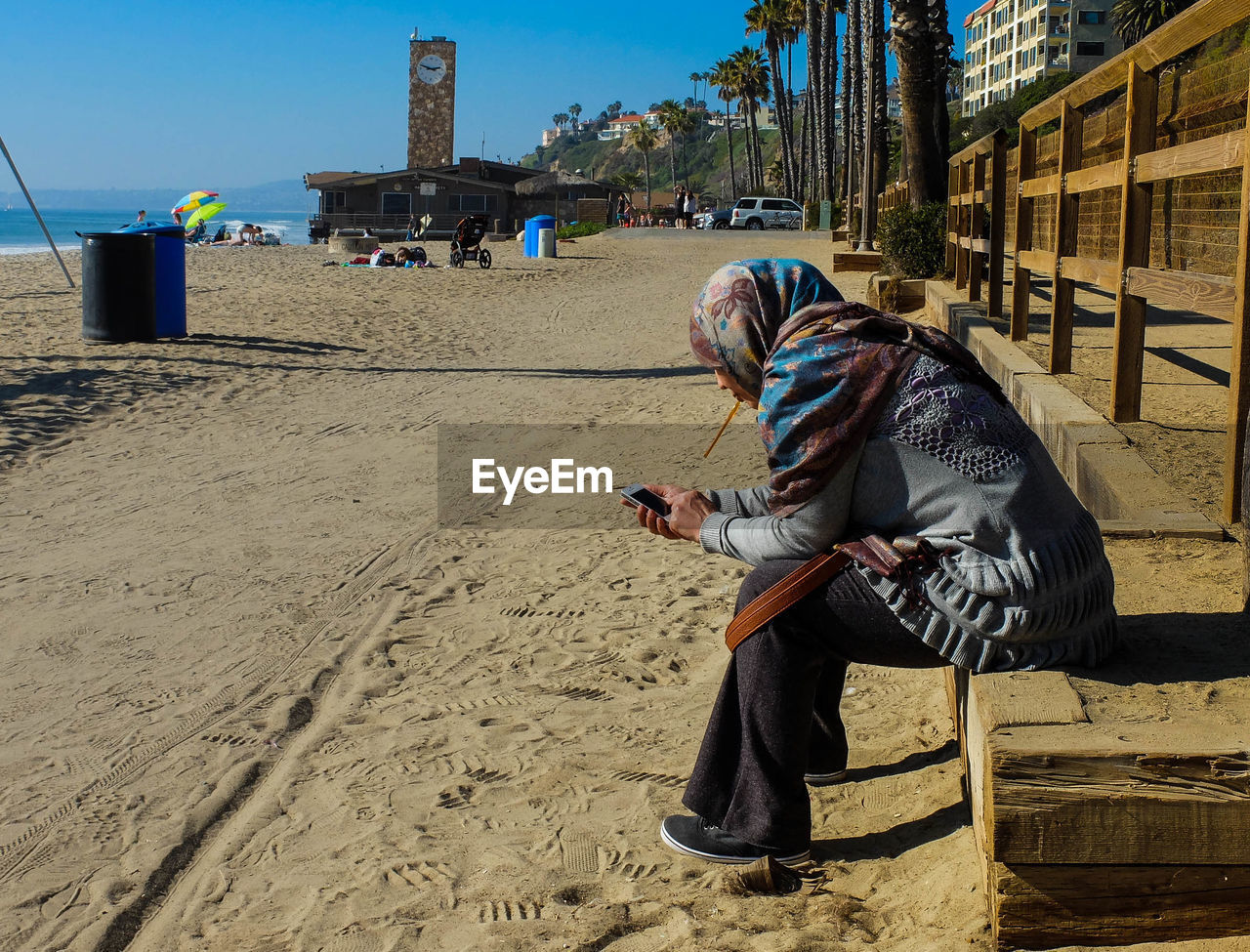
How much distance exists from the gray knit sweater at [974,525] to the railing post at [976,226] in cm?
896

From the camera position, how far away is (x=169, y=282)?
43.3ft

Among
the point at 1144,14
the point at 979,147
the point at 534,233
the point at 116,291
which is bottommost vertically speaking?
the point at 116,291

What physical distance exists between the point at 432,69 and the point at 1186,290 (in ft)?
231

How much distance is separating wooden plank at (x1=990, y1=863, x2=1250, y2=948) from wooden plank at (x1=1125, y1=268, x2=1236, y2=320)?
8.49ft

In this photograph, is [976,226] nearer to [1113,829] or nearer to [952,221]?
[952,221]

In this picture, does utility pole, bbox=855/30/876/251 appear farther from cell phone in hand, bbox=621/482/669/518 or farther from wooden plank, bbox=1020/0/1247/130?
cell phone in hand, bbox=621/482/669/518

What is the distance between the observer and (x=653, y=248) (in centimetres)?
3312

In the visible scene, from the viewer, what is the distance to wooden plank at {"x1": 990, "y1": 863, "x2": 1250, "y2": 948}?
7.09 ft

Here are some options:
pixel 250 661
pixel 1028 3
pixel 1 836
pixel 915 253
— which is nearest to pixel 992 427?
pixel 1 836

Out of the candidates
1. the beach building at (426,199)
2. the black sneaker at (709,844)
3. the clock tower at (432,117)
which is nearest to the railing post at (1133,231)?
the black sneaker at (709,844)

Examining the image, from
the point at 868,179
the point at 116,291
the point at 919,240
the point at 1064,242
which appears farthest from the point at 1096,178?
the point at 868,179

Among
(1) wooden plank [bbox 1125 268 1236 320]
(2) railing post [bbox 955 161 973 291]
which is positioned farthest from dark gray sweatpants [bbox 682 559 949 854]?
(2) railing post [bbox 955 161 973 291]

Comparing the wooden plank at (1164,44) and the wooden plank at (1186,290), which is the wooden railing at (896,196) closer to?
the wooden plank at (1164,44)

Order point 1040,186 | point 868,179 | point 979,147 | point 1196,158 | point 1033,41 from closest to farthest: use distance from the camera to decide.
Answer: point 1196,158 < point 1040,186 < point 979,147 < point 868,179 < point 1033,41
